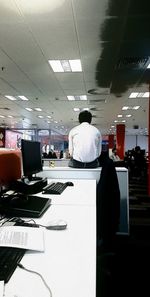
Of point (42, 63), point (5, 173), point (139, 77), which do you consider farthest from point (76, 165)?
point (139, 77)

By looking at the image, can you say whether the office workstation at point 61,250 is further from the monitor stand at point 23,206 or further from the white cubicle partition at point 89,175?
the white cubicle partition at point 89,175

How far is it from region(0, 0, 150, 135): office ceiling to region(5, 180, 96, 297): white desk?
2.75 meters

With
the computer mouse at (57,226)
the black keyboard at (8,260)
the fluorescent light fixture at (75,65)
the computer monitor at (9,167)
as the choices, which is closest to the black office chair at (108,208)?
the computer mouse at (57,226)

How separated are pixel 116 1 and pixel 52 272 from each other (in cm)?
302

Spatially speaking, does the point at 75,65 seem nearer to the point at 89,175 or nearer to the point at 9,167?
the point at 89,175

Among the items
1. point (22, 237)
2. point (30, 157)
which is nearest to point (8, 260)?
point (22, 237)

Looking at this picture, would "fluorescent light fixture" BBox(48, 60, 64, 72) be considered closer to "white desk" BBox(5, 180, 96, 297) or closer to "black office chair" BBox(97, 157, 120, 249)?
"black office chair" BBox(97, 157, 120, 249)

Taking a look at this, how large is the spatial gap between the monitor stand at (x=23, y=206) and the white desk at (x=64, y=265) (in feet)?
0.28

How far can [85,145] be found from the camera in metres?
3.10

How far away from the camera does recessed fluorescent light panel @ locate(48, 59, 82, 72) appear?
5016mm

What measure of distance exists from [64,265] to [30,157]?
163cm

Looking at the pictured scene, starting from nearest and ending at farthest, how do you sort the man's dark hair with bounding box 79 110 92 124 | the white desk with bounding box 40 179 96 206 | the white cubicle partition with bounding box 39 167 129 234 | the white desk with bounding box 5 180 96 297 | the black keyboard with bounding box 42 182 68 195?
the white desk with bounding box 5 180 96 297 < the white desk with bounding box 40 179 96 206 < the black keyboard with bounding box 42 182 68 195 < the white cubicle partition with bounding box 39 167 129 234 < the man's dark hair with bounding box 79 110 92 124

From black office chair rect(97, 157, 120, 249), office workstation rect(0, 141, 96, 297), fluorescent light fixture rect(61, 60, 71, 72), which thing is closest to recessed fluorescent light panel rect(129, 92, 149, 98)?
fluorescent light fixture rect(61, 60, 71, 72)

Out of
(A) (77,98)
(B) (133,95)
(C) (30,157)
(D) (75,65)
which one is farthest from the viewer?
(A) (77,98)
